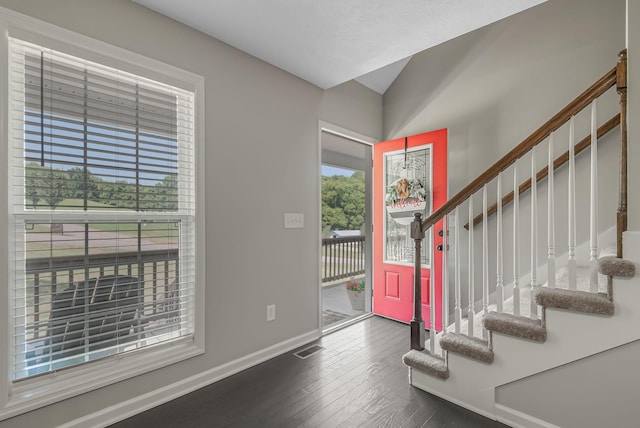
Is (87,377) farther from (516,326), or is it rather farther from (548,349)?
(548,349)

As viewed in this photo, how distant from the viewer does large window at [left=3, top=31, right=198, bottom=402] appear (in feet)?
5.09

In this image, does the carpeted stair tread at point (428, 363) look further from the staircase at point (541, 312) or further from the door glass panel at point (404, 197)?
the door glass panel at point (404, 197)

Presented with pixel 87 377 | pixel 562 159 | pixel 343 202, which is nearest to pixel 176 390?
pixel 87 377

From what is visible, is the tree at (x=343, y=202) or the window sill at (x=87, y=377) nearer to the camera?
the window sill at (x=87, y=377)

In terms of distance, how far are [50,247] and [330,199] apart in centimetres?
538

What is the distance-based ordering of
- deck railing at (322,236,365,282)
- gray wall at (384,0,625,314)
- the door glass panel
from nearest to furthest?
gray wall at (384,0,625,314)
the door glass panel
deck railing at (322,236,365,282)

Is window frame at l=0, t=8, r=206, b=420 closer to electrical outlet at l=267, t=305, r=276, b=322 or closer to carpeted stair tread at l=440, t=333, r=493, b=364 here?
electrical outlet at l=267, t=305, r=276, b=322

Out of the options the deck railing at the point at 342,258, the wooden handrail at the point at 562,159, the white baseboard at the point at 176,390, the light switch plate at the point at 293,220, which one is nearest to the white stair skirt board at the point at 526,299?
the wooden handrail at the point at 562,159

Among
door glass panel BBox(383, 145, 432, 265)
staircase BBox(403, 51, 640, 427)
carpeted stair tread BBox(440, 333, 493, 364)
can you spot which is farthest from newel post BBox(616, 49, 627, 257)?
door glass panel BBox(383, 145, 432, 265)

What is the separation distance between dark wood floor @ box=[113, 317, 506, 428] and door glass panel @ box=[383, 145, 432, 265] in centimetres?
118

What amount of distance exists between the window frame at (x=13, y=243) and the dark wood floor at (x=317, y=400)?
0.98 ft

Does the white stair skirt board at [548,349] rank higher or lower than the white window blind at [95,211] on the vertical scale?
lower

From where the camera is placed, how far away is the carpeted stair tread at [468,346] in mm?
1759

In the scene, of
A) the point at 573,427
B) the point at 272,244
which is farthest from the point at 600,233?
the point at 272,244
